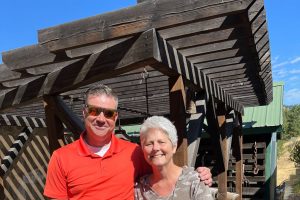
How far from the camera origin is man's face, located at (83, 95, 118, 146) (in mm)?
2574

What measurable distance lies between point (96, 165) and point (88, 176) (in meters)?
0.09

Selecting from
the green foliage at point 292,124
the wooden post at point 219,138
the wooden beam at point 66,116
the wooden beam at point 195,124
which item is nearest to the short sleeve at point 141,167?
the wooden beam at point 195,124

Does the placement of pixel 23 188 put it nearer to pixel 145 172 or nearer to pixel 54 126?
pixel 54 126

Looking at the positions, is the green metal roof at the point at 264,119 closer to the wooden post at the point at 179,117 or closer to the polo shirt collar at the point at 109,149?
the wooden post at the point at 179,117

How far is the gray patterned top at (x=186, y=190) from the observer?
7.64ft

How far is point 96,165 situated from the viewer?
2576mm

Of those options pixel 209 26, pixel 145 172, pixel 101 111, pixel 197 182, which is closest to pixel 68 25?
pixel 101 111

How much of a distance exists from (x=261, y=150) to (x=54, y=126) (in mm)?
7299

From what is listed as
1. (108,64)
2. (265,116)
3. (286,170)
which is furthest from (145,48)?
(286,170)

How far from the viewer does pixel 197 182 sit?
2385 mm

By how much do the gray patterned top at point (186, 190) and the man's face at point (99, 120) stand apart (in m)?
0.42

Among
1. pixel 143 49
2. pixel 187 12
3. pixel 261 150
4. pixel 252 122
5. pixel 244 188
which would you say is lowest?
pixel 244 188

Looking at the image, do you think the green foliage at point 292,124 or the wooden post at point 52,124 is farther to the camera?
the green foliage at point 292,124

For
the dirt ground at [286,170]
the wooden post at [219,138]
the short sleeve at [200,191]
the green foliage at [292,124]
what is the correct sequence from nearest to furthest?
the short sleeve at [200,191] → the wooden post at [219,138] → the dirt ground at [286,170] → the green foliage at [292,124]
